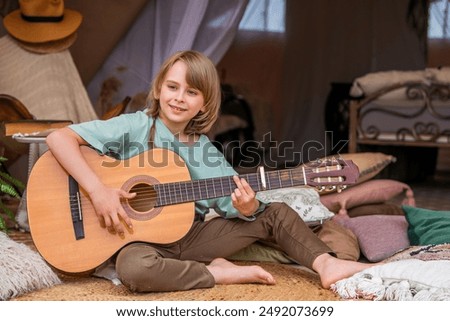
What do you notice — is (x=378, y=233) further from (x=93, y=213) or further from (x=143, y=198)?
(x=93, y=213)

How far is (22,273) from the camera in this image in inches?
101

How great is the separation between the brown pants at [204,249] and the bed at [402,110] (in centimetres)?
288

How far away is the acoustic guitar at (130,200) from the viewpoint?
2.54 metres

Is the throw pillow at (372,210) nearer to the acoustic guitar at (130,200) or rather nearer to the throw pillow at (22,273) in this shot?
the acoustic guitar at (130,200)

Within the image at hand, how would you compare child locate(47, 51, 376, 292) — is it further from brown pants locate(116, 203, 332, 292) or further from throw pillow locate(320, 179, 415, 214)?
throw pillow locate(320, 179, 415, 214)

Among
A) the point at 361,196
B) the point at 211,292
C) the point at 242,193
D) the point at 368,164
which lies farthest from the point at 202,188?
the point at 368,164

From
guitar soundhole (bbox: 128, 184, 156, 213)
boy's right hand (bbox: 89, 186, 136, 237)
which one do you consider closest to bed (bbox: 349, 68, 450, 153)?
guitar soundhole (bbox: 128, 184, 156, 213)

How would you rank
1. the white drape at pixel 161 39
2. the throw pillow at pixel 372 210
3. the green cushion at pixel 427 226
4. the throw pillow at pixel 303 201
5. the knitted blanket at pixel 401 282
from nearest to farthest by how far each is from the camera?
the knitted blanket at pixel 401 282
the green cushion at pixel 427 226
the throw pillow at pixel 303 201
the throw pillow at pixel 372 210
the white drape at pixel 161 39

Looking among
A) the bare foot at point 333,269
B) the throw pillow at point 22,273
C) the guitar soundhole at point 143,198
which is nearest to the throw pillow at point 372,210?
the bare foot at point 333,269

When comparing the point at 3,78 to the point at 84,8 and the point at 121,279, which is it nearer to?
the point at 84,8

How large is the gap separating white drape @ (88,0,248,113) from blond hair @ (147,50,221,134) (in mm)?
1329

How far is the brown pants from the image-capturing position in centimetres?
247

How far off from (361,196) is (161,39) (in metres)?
1.54
